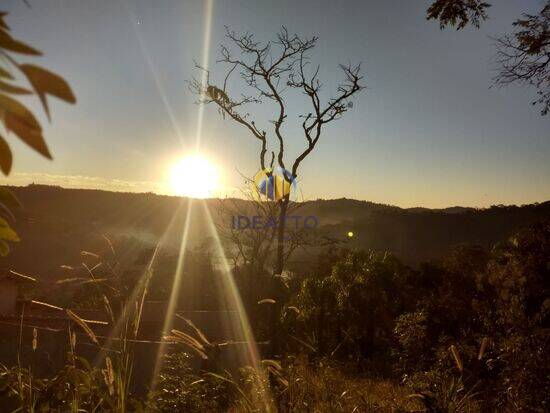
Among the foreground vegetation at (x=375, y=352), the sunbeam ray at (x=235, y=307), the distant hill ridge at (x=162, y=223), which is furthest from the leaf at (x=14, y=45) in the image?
the distant hill ridge at (x=162, y=223)

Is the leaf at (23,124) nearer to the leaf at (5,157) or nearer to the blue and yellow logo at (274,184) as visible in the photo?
the leaf at (5,157)

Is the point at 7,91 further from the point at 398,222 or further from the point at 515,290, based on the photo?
the point at 398,222

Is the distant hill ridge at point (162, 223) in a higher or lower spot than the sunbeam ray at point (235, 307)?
higher

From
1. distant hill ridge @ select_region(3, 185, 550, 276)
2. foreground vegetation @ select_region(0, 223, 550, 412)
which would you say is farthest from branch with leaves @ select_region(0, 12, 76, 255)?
distant hill ridge @ select_region(3, 185, 550, 276)

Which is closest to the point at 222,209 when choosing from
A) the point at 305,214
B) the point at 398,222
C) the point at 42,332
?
the point at 305,214

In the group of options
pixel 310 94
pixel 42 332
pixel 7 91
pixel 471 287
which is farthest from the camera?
pixel 310 94

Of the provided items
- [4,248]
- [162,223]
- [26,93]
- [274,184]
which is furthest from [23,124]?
[162,223]
